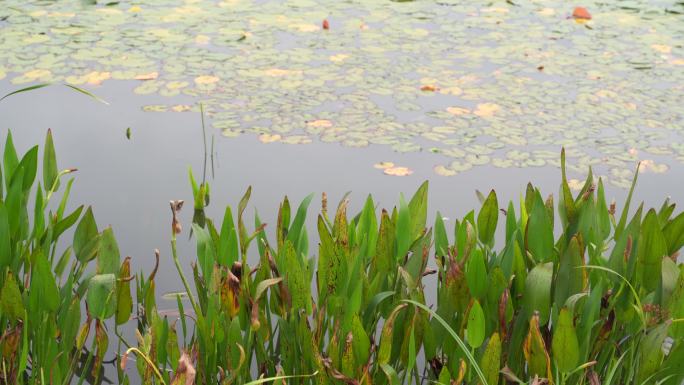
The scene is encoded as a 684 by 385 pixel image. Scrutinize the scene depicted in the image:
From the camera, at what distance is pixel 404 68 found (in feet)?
14.7

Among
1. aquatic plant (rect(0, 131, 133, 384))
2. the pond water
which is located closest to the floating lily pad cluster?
the pond water

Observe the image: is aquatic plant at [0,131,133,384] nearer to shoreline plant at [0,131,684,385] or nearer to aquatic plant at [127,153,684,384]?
shoreline plant at [0,131,684,385]

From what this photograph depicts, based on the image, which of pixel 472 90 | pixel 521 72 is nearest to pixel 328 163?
pixel 472 90

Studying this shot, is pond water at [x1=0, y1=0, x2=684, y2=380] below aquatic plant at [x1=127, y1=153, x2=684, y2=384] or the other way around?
below

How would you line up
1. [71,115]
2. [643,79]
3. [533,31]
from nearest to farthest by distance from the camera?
[71,115] < [643,79] < [533,31]

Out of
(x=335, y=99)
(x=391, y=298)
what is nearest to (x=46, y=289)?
(x=391, y=298)

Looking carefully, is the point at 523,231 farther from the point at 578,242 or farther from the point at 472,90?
the point at 472,90

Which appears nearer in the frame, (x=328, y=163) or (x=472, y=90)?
(x=328, y=163)

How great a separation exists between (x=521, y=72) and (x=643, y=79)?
23.1 inches

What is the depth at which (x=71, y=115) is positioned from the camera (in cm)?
376

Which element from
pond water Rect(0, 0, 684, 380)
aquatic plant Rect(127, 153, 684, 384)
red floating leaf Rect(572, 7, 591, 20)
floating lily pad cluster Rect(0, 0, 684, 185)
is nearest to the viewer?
aquatic plant Rect(127, 153, 684, 384)

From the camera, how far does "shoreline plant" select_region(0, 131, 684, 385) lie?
1.56 m

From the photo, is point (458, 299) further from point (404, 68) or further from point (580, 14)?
point (580, 14)

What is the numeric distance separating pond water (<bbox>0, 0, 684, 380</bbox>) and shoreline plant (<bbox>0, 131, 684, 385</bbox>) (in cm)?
90
